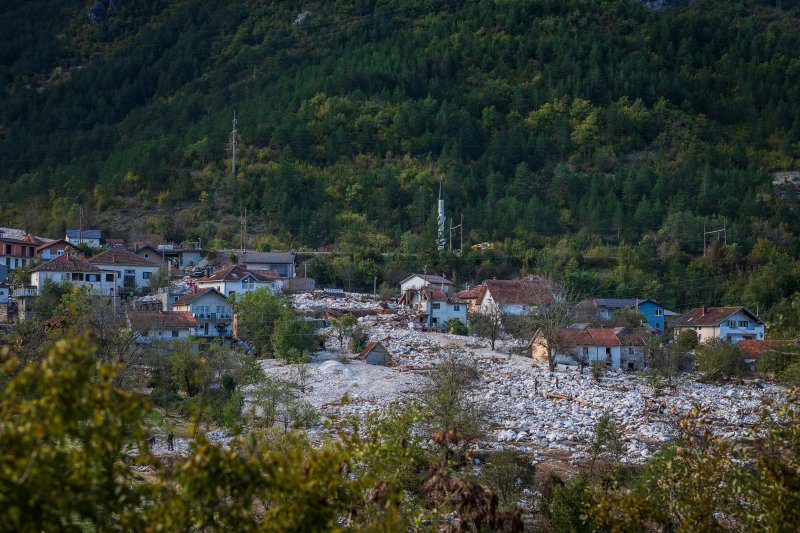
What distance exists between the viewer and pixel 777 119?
106125mm

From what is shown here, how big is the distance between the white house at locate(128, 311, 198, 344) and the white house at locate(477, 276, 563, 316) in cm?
1700

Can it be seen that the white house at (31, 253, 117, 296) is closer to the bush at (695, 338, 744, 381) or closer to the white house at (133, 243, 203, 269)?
the white house at (133, 243, 203, 269)

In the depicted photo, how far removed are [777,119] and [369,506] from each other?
108 metres

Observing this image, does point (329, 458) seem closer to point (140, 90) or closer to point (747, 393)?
point (747, 393)

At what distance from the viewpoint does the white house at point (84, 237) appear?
6104 centimetres

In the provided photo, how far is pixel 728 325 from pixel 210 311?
2764 cm

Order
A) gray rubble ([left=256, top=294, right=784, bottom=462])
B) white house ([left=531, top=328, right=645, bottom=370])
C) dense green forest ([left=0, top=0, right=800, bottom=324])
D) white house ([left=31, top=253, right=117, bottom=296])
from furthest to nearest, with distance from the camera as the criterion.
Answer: dense green forest ([left=0, top=0, right=800, bottom=324]) → white house ([left=31, top=253, right=117, bottom=296]) → white house ([left=531, top=328, right=645, bottom=370]) → gray rubble ([left=256, top=294, right=784, bottom=462])

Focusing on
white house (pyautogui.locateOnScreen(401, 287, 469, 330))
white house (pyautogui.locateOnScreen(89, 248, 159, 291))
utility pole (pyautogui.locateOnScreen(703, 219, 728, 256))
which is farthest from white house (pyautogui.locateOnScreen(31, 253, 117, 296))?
utility pole (pyautogui.locateOnScreen(703, 219, 728, 256))

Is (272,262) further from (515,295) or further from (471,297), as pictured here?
(515,295)

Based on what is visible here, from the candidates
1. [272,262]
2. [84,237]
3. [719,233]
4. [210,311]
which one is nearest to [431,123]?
[719,233]

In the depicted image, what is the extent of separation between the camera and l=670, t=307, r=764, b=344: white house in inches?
1795

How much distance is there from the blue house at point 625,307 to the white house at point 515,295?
2.03 meters

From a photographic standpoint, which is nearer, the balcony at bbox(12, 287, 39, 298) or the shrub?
the balcony at bbox(12, 287, 39, 298)

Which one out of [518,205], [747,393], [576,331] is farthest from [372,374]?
[518,205]
